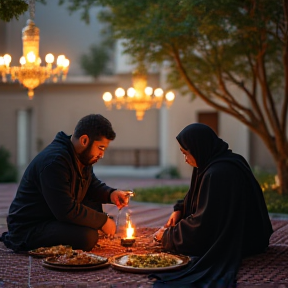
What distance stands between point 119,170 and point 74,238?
46.4ft

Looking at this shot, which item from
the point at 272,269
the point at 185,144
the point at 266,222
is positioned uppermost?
the point at 185,144

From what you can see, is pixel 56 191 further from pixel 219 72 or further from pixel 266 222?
pixel 219 72

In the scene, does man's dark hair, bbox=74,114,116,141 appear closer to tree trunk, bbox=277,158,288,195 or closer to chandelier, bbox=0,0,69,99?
chandelier, bbox=0,0,69,99

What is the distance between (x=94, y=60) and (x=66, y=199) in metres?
15.1

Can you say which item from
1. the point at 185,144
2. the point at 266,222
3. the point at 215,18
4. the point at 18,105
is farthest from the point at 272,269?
the point at 18,105

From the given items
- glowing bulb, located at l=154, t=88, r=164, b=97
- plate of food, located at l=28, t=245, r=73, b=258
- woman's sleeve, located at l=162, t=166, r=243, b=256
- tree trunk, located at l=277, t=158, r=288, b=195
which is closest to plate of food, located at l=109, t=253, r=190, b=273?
woman's sleeve, located at l=162, t=166, r=243, b=256

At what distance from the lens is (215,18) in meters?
8.16

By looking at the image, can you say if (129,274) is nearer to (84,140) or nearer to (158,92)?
(84,140)

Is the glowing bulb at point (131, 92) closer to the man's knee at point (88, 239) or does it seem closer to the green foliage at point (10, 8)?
the green foliage at point (10, 8)

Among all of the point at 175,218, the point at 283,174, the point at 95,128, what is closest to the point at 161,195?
the point at 283,174

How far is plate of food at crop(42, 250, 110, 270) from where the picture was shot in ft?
13.2

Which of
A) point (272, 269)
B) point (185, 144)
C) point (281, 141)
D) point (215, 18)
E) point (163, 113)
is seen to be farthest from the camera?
point (163, 113)

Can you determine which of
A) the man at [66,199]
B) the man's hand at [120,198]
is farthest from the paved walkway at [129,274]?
the man's hand at [120,198]

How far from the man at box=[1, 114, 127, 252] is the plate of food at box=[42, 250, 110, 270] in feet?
1.17
